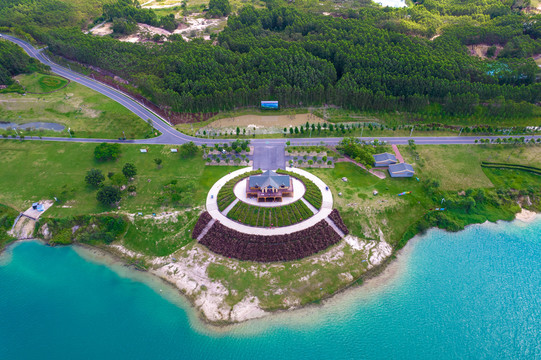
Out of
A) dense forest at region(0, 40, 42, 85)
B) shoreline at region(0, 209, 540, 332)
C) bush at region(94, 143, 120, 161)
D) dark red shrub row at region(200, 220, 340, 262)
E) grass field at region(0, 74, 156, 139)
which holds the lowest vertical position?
shoreline at region(0, 209, 540, 332)

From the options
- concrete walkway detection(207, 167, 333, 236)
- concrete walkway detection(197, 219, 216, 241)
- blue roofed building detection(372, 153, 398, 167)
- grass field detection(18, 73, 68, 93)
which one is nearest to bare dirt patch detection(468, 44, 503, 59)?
blue roofed building detection(372, 153, 398, 167)

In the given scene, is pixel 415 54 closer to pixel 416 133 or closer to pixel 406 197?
pixel 416 133

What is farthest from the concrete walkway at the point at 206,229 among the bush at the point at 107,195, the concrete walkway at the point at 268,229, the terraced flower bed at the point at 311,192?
the bush at the point at 107,195

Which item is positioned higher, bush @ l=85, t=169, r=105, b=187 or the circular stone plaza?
bush @ l=85, t=169, r=105, b=187

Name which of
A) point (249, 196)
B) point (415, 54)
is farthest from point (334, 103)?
point (249, 196)

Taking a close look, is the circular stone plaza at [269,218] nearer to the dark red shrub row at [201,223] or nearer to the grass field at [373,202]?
the dark red shrub row at [201,223]

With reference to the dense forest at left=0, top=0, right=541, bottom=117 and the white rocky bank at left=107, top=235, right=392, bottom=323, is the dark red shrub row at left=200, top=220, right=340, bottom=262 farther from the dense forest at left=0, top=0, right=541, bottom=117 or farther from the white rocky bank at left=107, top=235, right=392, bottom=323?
the dense forest at left=0, top=0, right=541, bottom=117
